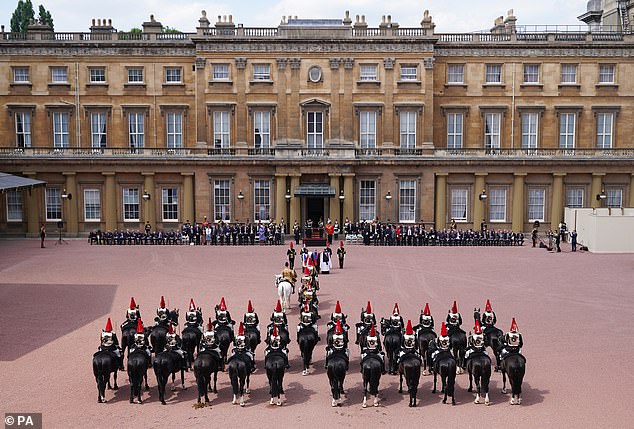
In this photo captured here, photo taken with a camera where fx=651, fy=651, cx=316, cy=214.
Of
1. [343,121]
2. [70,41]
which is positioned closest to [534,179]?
[343,121]

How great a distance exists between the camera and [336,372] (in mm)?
14594

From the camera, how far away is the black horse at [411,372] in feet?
47.7

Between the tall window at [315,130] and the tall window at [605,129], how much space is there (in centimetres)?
2206

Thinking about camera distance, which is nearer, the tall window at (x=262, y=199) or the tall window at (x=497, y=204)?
the tall window at (x=262, y=199)

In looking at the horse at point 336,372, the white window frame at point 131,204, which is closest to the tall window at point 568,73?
the white window frame at point 131,204

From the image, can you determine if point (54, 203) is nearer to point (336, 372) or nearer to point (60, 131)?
point (60, 131)

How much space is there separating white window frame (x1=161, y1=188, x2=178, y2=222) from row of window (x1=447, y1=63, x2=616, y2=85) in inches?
912

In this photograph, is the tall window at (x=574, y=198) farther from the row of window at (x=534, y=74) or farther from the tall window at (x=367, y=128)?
the tall window at (x=367, y=128)

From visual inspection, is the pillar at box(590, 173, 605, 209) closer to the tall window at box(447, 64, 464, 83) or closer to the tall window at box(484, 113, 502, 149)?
the tall window at box(484, 113, 502, 149)

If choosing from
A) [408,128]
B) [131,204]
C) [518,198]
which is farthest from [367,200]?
[131,204]

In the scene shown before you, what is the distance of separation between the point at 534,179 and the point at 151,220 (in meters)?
29.5

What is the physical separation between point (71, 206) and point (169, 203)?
24.2ft

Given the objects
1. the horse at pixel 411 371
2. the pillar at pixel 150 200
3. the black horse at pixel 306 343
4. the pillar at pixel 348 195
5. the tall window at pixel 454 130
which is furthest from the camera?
the tall window at pixel 454 130

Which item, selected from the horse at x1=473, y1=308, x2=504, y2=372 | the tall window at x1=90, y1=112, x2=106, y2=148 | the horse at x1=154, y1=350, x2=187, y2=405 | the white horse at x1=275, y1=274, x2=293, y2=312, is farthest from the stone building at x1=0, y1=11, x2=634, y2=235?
the horse at x1=154, y1=350, x2=187, y2=405
